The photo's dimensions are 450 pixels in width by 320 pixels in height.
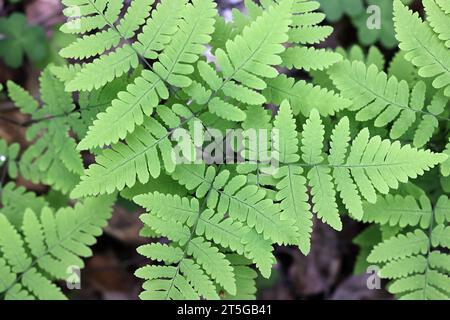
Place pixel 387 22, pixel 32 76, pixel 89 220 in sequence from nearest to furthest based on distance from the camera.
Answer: pixel 89 220 → pixel 387 22 → pixel 32 76

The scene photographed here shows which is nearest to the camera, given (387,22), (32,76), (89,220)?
(89,220)

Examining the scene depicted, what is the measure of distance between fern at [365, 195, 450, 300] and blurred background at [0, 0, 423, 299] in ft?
4.21

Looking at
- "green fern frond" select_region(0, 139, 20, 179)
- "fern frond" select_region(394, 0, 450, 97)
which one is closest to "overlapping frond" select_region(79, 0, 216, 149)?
"fern frond" select_region(394, 0, 450, 97)

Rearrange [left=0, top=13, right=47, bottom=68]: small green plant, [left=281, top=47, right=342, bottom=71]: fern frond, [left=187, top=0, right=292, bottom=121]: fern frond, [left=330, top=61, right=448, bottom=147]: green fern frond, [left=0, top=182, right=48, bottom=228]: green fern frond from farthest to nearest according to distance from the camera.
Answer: [left=0, top=13, right=47, bottom=68]: small green plant < [left=0, top=182, right=48, bottom=228]: green fern frond < [left=330, top=61, right=448, bottom=147]: green fern frond < [left=281, top=47, right=342, bottom=71]: fern frond < [left=187, top=0, right=292, bottom=121]: fern frond

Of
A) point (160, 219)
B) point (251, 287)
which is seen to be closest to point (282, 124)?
point (160, 219)

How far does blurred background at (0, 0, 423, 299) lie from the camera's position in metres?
3.90

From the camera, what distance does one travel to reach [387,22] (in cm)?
385

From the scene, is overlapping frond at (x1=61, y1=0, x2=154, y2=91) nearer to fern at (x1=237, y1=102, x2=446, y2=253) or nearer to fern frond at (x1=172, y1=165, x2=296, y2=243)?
fern frond at (x1=172, y1=165, x2=296, y2=243)

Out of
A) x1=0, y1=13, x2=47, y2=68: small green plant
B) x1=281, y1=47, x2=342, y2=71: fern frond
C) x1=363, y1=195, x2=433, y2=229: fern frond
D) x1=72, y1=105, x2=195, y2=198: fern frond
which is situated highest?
x1=0, y1=13, x2=47, y2=68: small green plant

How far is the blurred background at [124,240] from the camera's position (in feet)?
12.8

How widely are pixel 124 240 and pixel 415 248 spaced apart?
237 centimetres

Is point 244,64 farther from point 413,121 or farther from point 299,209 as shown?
point 413,121

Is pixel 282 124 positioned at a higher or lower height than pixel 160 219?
higher
